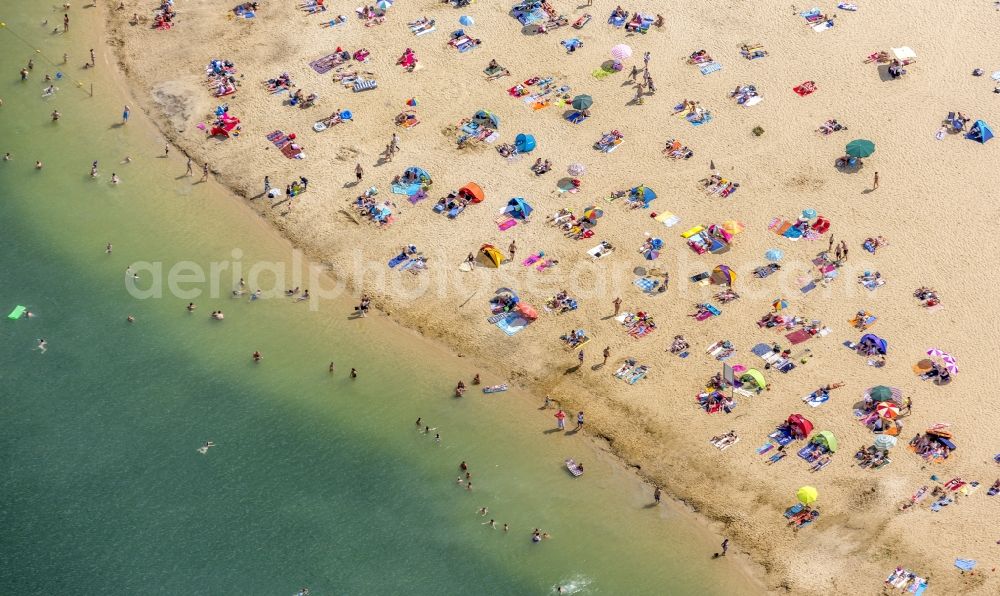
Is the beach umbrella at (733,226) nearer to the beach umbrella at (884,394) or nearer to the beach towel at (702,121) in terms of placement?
the beach towel at (702,121)

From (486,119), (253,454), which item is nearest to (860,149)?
(486,119)

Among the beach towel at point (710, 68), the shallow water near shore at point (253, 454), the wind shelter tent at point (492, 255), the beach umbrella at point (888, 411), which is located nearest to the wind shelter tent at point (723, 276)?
the beach umbrella at point (888, 411)

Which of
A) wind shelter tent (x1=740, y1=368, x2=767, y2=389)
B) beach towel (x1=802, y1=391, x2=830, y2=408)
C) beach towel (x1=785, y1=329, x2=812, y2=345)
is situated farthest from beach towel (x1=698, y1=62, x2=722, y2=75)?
beach towel (x1=802, y1=391, x2=830, y2=408)

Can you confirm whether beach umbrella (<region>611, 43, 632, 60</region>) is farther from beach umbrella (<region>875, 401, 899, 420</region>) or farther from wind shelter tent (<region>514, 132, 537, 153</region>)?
beach umbrella (<region>875, 401, 899, 420</region>)

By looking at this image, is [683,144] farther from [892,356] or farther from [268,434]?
[268,434]

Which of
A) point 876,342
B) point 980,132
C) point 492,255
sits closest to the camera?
point 876,342

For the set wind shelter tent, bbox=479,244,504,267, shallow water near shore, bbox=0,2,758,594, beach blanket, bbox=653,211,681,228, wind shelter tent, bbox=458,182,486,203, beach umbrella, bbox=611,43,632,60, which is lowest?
shallow water near shore, bbox=0,2,758,594

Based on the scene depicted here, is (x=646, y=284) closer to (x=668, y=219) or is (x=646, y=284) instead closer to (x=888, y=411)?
(x=668, y=219)
